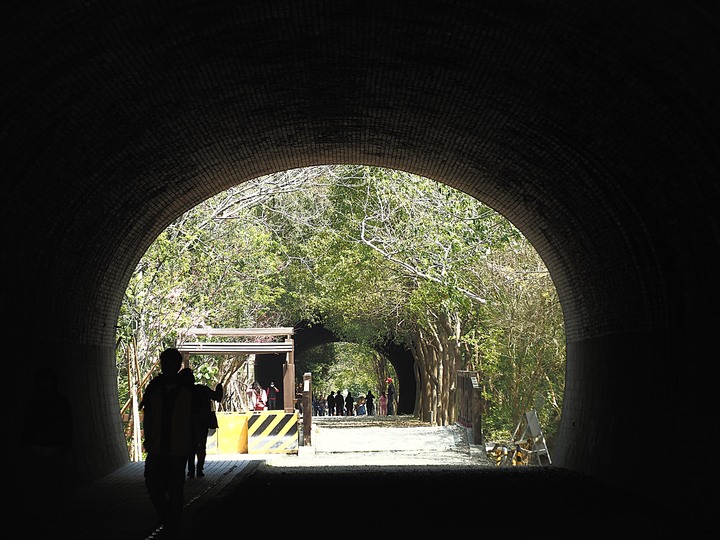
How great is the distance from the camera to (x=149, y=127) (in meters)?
14.2

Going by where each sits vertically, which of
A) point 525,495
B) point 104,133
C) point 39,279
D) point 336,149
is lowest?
point 525,495

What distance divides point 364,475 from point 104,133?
247 inches

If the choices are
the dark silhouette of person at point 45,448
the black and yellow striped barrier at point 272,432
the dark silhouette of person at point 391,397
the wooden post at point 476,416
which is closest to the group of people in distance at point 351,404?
the dark silhouette of person at point 391,397

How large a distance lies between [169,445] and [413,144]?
8854 mm

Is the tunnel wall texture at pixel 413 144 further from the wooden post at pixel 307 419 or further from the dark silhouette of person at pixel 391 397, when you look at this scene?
the dark silhouette of person at pixel 391 397

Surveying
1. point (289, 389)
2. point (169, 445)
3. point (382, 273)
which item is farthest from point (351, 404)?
point (169, 445)

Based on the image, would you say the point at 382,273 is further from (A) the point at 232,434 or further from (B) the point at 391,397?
(B) the point at 391,397

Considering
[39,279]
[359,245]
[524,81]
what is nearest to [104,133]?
[39,279]

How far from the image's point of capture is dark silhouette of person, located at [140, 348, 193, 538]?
940cm

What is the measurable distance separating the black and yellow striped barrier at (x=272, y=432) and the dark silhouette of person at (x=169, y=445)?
1737 cm

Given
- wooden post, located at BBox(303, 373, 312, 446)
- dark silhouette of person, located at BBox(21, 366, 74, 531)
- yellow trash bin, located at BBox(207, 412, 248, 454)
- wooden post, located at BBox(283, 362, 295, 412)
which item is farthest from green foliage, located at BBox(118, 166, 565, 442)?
dark silhouette of person, located at BBox(21, 366, 74, 531)

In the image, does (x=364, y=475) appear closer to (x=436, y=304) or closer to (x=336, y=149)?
(x=336, y=149)

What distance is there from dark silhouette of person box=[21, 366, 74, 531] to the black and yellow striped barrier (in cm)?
1779

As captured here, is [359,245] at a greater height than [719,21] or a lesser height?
greater
